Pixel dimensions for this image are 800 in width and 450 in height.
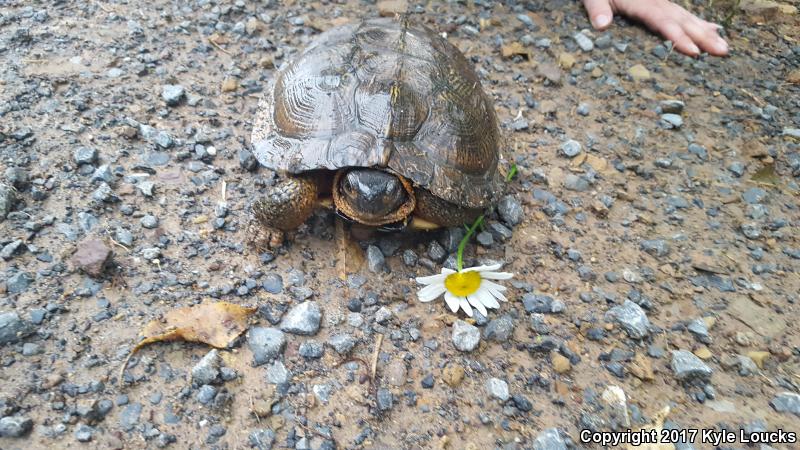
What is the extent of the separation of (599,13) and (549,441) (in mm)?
3139

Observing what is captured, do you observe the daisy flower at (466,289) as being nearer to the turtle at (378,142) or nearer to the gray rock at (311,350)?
the turtle at (378,142)

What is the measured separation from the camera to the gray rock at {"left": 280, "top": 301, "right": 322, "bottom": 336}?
87.1 inches

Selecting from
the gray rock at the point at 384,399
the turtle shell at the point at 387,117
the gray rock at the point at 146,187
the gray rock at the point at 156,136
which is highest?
the turtle shell at the point at 387,117

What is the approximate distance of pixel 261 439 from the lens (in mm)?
1890

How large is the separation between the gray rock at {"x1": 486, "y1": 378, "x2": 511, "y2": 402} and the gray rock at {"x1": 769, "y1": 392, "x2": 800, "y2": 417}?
3.22 ft

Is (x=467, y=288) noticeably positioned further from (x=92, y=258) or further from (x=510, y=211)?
(x=92, y=258)

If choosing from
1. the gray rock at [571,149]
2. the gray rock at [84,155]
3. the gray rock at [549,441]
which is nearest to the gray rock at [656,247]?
the gray rock at [571,149]

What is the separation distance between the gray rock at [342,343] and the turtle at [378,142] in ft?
1.61

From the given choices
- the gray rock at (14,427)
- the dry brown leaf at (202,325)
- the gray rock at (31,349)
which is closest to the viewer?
the gray rock at (14,427)

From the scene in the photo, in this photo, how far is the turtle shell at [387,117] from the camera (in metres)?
2.31

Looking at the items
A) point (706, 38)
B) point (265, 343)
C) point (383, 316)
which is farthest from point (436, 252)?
point (706, 38)

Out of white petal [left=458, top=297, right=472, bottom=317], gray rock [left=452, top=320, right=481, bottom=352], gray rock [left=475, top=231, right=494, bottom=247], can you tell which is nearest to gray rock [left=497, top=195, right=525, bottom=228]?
gray rock [left=475, top=231, right=494, bottom=247]

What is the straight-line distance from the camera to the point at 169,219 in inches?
101

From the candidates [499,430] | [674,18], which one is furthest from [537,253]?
[674,18]
